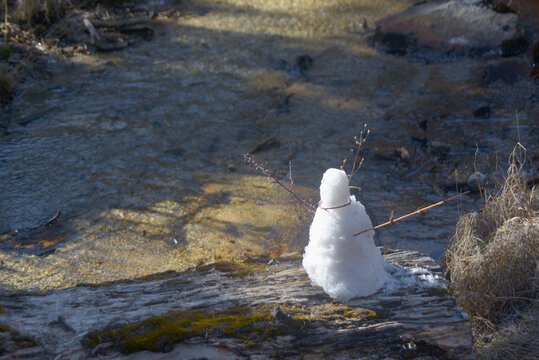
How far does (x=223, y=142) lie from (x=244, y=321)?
3391mm

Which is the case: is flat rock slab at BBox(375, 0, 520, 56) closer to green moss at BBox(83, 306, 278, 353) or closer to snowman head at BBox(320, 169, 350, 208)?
snowman head at BBox(320, 169, 350, 208)

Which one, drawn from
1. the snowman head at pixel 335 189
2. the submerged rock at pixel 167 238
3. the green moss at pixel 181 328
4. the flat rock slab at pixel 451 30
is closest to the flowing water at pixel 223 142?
the submerged rock at pixel 167 238

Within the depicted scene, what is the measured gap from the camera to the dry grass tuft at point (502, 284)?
2.91 meters

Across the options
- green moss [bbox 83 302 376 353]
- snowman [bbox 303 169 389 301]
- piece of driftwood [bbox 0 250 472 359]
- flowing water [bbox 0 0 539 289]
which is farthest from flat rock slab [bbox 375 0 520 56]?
green moss [bbox 83 302 376 353]

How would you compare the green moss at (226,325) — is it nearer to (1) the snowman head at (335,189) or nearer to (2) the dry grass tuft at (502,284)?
(1) the snowman head at (335,189)

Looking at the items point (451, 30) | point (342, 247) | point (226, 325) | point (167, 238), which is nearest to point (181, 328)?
point (226, 325)

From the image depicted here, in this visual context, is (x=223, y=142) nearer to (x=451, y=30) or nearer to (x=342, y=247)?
(x=342, y=247)

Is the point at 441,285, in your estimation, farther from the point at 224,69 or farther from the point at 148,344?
the point at 224,69

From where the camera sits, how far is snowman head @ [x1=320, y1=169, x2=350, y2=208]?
92.1 inches

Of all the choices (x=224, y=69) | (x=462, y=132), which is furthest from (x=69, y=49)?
(x=462, y=132)

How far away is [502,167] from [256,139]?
8.71 ft

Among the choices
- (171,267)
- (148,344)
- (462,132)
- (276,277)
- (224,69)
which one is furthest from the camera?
(224,69)

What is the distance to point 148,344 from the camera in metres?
2.22

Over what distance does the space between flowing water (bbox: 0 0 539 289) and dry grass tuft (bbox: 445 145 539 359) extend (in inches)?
28.8
